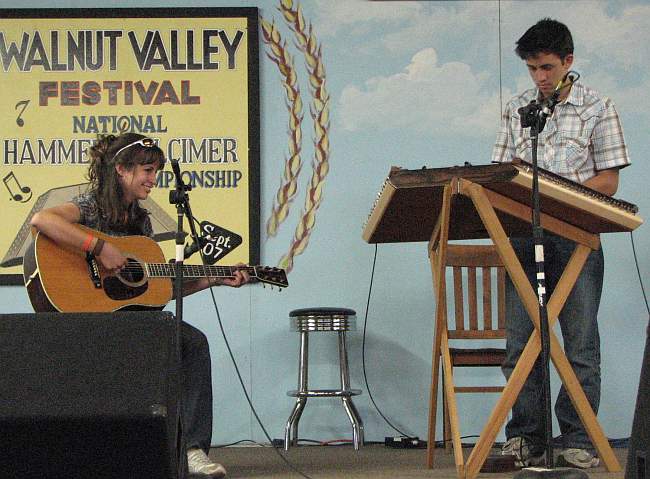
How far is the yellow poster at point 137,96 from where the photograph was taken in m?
4.73

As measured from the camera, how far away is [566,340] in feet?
10.9

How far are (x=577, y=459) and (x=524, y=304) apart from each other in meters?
0.63

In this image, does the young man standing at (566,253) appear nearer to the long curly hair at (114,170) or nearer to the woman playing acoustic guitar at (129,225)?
the woman playing acoustic guitar at (129,225)

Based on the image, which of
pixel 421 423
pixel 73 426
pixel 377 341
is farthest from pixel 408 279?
pixel 73 426

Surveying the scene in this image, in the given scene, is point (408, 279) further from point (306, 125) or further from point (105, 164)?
point (105, 164)

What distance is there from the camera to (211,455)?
4.19m

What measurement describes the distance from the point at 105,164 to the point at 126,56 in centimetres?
154

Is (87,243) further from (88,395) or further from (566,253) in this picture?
(566,253)

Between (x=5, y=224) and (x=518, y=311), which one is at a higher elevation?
(x=5, y=224)

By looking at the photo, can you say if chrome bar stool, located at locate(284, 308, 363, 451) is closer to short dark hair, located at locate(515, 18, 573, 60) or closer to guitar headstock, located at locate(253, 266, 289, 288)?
guitar headstock, located at locate(253, 266, 289, 288)

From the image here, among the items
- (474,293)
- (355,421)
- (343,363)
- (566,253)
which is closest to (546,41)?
(566,253)

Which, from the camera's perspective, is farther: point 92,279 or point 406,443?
point 406,443

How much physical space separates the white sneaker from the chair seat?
1.05 metres

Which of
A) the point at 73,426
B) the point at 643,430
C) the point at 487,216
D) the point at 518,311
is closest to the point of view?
the point at 643,430
